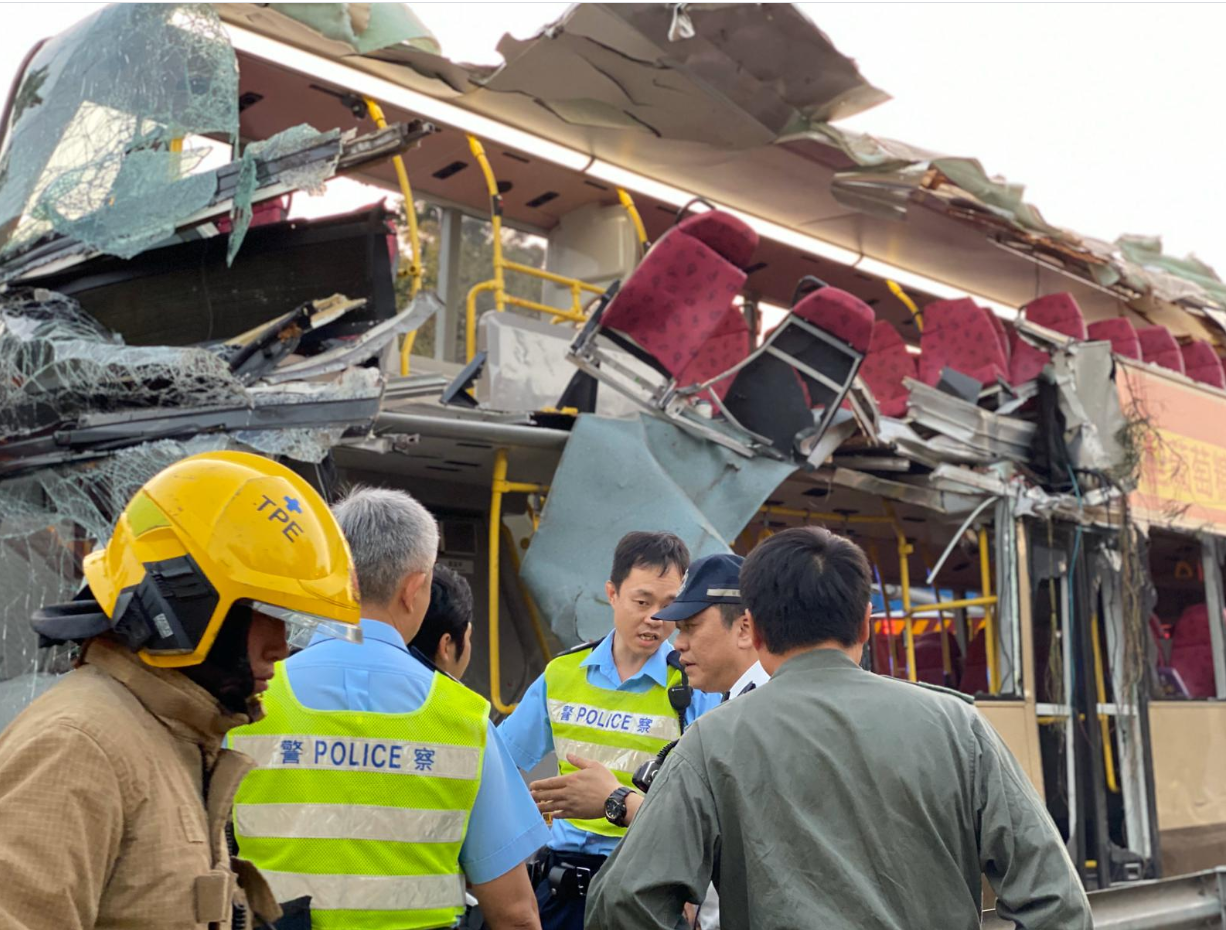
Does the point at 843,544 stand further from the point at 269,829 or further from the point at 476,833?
the point at 269,829


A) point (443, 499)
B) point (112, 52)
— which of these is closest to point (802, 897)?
point (112, 52)

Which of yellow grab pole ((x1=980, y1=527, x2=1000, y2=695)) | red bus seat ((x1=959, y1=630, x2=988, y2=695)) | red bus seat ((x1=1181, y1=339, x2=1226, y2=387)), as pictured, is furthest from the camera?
red bus seat ((x1=1181, y1=339, x2=1226, y2=387))

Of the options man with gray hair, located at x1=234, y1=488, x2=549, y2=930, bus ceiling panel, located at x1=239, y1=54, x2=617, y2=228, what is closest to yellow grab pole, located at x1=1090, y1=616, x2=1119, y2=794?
bus ceiling panel, located at x1=239, y1=54, x2=617, y2=228

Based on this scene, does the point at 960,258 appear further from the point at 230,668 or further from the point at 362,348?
the point at 230,668

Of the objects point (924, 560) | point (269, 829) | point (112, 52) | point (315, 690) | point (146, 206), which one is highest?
point (112, 52)

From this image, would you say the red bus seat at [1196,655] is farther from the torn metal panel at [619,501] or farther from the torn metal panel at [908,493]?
the torn metal panel at [619,501]

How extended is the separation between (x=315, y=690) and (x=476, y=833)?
17.3 inches

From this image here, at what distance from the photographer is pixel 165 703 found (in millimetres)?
1709

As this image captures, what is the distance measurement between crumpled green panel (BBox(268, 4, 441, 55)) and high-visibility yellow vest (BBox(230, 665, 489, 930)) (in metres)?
5.23

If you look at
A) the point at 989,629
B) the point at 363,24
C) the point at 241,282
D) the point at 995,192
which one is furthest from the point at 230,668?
the point at 995,192

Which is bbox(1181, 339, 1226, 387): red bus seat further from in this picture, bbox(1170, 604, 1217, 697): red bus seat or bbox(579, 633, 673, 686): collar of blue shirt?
bbox(579, 633, 673, 686): collar of blue shirt

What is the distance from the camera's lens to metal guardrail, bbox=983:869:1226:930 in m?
4.22

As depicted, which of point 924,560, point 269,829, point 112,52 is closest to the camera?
point 269,829

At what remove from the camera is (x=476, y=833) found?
8.37 ft
